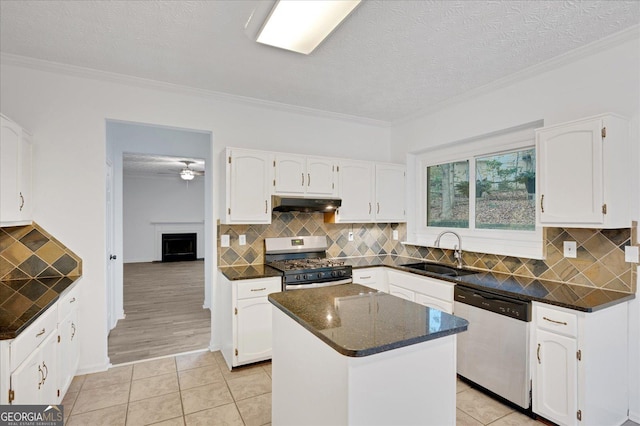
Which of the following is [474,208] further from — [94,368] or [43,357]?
[94,368]

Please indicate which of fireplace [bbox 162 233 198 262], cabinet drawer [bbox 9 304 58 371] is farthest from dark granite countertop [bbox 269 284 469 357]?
fireplace [bbox 162 233 198 262]

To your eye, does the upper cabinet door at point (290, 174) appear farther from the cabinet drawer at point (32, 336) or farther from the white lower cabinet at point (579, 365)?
the white lower cabinet at point (579, 365)

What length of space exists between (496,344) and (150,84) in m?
3.68

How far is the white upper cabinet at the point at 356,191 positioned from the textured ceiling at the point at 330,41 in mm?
871

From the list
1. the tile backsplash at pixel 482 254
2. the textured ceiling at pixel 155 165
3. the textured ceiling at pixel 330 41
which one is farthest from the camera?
the textured ceiling at pixel 155 165

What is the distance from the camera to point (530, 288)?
98.5 inches

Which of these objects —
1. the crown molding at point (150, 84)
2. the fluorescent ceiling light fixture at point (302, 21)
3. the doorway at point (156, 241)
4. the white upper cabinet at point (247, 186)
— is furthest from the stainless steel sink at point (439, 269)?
the fluorescent ceiling light fixture at point (302, 21)

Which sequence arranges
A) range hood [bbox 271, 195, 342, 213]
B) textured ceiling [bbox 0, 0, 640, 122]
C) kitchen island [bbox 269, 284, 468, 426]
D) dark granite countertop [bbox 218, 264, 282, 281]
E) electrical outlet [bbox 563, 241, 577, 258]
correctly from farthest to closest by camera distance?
range hood [bbox 271, 195, 342, 213], dark granite countertop [bbox 218, 264, 282, 281], electrical outlet [bbox 563, 241, 577, 258], textured ceiling [bbox 0, 0, 640, 122], kitchen island [bbox 269, 284, 468, 426]

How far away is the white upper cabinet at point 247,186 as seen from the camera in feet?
10.4

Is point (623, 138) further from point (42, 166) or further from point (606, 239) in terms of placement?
point (42, 166)

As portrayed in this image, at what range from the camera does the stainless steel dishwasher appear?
231 centimetres

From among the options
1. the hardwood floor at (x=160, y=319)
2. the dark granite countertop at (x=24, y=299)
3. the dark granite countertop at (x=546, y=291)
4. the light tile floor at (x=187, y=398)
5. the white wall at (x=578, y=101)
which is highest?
the white wall at (x=578, y=101)

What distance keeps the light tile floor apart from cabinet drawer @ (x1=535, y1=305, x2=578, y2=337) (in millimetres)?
674

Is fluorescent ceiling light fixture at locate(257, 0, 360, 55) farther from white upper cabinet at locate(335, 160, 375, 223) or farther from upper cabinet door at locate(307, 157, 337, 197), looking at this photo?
white upper cabinet at locate(335, 160, 375, 223)
